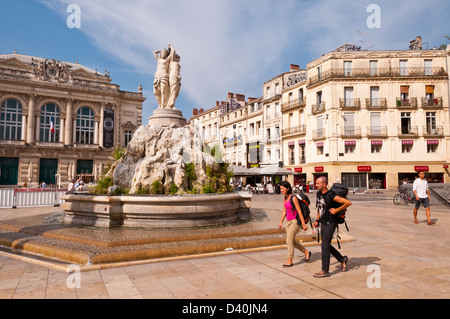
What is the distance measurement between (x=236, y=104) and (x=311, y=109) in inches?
717

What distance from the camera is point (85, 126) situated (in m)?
42.9

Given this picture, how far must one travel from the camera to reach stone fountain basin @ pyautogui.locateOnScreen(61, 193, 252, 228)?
7.82 meters

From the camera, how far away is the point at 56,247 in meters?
5.61

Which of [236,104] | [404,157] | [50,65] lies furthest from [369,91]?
[50,65]

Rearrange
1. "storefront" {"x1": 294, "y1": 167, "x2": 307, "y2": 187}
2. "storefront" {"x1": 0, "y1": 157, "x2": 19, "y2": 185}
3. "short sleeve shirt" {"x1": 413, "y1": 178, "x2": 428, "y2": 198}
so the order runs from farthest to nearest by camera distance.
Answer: "storefront" {"x1": 0, "y1": 157, "x2": 19, "y2": 185} → "storefront" {"x1": 294, "y1": 167, "x2": 307, "y2": 187} → "short sleeve shirt" {"x1": 413, "y1": 178, "x2": 428, "y2": 198}

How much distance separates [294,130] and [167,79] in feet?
87.1

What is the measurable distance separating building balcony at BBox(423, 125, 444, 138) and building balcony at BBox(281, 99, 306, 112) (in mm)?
12595

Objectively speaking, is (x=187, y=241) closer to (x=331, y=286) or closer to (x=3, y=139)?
(x=331, y=286)

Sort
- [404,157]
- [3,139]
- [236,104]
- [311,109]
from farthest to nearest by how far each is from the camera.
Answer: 1. [236,104]
2. [3,139]
3. [311,109]
4. [404,157]

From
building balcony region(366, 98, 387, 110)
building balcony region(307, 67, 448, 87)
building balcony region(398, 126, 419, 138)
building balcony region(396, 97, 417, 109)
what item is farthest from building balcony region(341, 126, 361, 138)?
building balcony region(307, 67, 448, 87)

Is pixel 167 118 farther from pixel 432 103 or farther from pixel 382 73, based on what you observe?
pixel 432 103

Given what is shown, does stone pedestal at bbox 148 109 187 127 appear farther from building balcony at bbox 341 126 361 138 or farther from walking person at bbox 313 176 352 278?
building balcony at bbox 341 126 361 138

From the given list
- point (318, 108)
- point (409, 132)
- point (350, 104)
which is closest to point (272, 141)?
point (318, 108)

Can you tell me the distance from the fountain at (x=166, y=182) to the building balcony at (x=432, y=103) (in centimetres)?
2904
